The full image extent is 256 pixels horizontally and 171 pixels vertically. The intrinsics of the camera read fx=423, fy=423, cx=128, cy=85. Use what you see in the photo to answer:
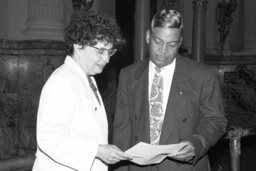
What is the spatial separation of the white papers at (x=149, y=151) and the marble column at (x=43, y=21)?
18.0ft

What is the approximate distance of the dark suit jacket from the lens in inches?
103

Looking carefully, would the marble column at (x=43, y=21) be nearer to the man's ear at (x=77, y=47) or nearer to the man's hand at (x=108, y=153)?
the man's ear at (x=77, y=47)

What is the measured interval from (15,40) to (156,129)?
5.11 m

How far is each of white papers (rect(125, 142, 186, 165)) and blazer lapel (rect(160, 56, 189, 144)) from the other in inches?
10.6

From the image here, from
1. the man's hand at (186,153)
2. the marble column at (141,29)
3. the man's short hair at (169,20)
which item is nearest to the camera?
the man's hand at (186,153)

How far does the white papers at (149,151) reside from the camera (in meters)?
2.19

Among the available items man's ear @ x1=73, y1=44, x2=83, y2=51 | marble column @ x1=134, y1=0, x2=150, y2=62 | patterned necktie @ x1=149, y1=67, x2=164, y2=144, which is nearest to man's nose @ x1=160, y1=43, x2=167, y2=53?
patterned necktie @ x1=149, y1=67, x2=164, y2=144

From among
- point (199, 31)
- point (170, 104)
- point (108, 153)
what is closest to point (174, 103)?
point (170, 104)

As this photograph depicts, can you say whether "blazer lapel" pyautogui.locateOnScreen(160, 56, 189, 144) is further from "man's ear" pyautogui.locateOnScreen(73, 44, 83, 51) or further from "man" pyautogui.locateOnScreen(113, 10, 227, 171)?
"man's ear" pyautogui.locateOnScreen(73, 44, 83, 51)

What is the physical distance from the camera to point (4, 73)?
23.2 ft

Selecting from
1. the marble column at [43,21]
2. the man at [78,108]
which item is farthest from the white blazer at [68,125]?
the marble column at [43,21]

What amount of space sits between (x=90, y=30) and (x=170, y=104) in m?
0.75

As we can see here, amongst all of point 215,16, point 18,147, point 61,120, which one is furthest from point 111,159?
point 215,16

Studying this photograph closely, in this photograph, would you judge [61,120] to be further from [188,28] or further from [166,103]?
[188,28]
